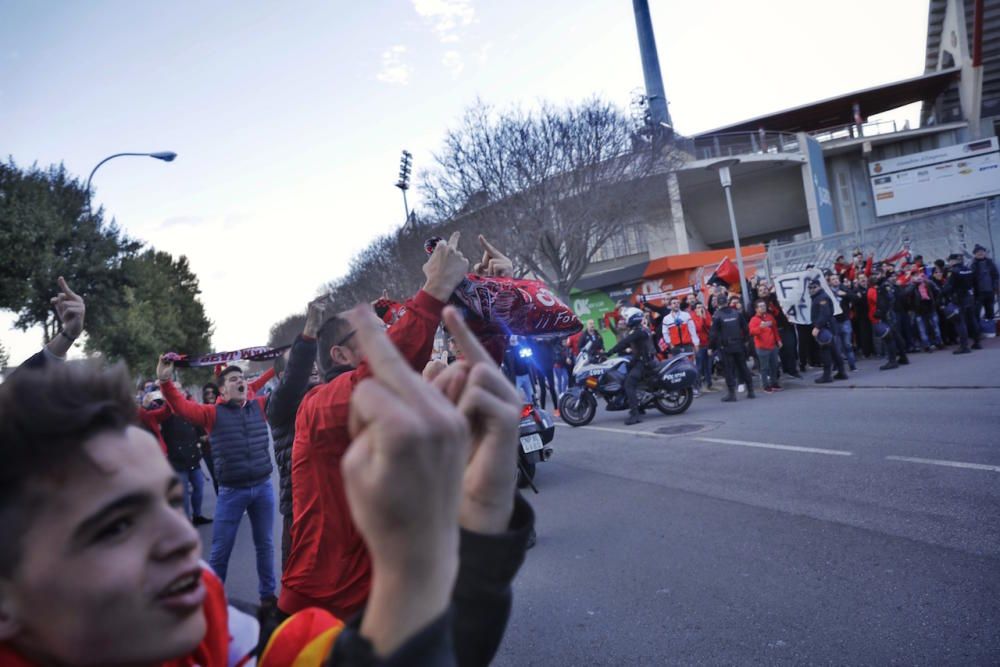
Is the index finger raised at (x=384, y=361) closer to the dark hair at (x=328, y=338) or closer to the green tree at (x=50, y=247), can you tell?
the dark hair at (x=328, y=338)

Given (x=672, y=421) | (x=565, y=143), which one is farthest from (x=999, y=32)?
(x=672, y=421)

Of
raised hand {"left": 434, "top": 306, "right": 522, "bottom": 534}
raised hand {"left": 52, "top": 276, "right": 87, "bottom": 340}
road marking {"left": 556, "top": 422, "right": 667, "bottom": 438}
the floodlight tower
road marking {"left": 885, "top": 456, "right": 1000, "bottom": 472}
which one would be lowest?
road marking {"left": 556, "top": 422, "right": 667, "bottom": 438}

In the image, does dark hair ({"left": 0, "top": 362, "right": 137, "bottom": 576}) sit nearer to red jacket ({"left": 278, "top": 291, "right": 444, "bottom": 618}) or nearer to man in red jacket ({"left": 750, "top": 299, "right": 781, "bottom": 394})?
red jacket ({"left": 278, "top": 291, "right": 444, "bottom": 618})

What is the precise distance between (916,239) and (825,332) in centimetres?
915

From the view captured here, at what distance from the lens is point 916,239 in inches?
776

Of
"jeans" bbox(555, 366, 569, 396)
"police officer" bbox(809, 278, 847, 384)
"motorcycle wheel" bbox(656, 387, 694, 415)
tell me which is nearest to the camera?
"motorcycle wheel" bbox(656, 387, 694, 415)

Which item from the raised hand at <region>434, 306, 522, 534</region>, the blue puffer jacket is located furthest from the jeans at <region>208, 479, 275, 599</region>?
the raised hand at <region>434, 306, 522, 534</region>

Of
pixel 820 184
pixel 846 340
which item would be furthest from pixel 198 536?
pixel 820 184

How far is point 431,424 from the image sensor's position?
2.64 feet

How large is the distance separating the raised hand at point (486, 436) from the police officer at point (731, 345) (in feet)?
40.9

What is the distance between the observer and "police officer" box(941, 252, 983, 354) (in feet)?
45.4

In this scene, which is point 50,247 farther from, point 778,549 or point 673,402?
point 778,549

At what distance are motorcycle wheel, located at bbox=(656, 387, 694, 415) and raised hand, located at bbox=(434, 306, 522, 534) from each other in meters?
11.5

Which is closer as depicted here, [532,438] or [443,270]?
[443,270]
